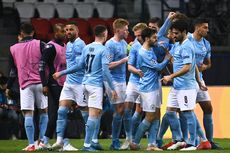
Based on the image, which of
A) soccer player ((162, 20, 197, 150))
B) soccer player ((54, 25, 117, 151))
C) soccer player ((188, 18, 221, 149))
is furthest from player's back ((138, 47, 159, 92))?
soccer player ((188, 18, 221, 149))

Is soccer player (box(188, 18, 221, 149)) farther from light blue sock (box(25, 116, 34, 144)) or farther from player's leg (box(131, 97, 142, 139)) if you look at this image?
light blue sock (box(25, 116, 34, 144))

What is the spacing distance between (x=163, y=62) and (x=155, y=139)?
1.31 m

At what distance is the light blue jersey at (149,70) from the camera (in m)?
16.6

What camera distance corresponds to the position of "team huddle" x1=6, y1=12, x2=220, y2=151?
648 inches

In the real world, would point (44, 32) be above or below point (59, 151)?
above

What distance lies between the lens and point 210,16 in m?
28.0

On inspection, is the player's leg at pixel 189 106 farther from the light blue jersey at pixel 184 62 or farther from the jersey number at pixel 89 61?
the jersey number at pixel 89 61

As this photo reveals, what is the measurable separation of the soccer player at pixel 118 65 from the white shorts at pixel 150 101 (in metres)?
0.70

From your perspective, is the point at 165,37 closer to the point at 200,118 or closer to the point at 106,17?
the point at 200,118

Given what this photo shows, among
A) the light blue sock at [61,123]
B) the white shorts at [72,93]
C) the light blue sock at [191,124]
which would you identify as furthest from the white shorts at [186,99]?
the light blue sock at [61,123]

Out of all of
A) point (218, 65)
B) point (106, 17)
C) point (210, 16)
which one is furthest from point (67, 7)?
point (218, 65)

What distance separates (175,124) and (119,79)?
4.21 feet

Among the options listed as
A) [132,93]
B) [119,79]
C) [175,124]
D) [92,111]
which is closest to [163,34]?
[119,79]

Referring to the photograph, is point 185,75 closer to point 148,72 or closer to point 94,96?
point 148,72
